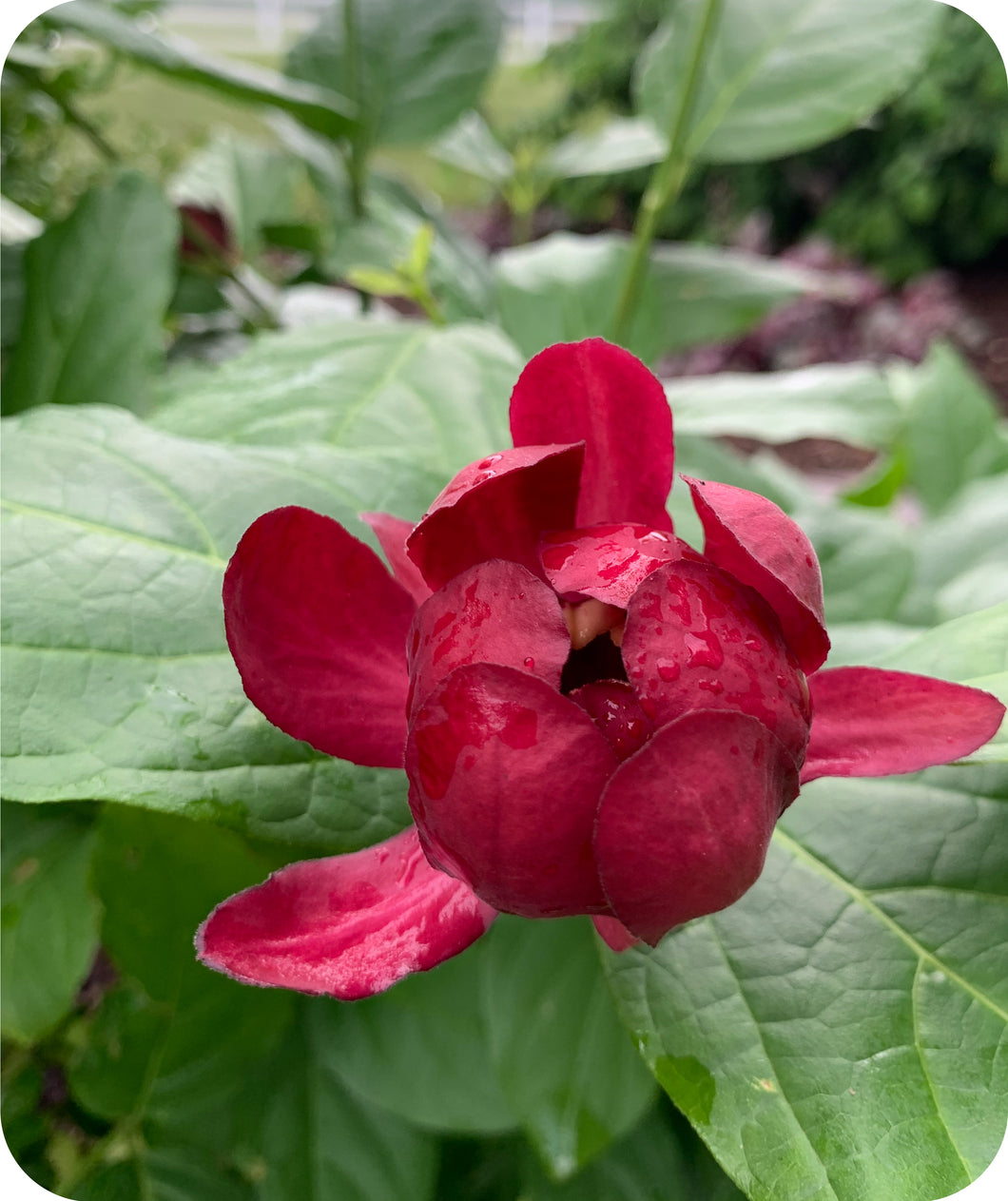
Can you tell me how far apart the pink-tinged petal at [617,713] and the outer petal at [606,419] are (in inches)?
3.0

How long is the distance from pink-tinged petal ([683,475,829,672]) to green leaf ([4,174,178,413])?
0.40 metres

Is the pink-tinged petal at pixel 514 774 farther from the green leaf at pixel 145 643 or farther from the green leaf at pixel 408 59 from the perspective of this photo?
the green leaf at pixel 408 59

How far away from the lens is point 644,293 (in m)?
0.80

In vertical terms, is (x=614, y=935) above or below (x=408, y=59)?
below

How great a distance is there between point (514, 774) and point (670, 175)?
23.9 inches

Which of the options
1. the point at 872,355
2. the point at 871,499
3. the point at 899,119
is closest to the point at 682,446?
the point at 871,499

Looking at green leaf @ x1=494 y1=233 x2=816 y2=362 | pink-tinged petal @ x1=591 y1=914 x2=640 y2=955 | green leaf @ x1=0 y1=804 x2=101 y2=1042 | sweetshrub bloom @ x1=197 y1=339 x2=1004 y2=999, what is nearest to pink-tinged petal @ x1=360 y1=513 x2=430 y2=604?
sweetshrub bloom @ x1=197 y1=339 x2=1004 y2=999

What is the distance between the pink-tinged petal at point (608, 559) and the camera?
263 mm

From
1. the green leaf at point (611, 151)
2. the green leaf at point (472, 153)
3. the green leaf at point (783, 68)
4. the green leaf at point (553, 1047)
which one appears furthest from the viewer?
the green leaf at point (472, 153)

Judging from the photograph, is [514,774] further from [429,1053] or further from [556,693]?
[429,1053]

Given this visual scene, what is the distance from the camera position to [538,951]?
1.32ft

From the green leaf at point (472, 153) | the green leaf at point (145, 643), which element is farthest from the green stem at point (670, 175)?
the green leaf at point (145, 643)

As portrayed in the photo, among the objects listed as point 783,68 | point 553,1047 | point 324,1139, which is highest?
point 783,68

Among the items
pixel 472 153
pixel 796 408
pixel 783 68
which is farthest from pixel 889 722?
pixel 472 153
